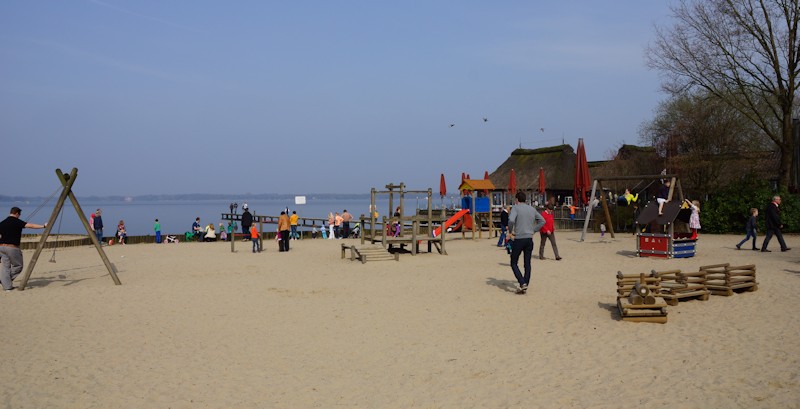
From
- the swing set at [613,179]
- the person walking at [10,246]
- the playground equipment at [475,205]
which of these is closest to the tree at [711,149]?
the swing set at [613,179]

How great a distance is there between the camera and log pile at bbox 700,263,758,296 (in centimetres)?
1177

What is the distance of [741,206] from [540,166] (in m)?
25.6

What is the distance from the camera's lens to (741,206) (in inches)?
1055

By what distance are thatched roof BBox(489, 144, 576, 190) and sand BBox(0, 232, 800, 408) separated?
34111mm

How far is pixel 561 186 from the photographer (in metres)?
49.3

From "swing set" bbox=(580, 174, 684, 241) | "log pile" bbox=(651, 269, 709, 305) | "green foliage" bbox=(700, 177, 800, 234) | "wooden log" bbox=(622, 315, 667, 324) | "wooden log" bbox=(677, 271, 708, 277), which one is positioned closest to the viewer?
"wooden log" bbox=(622, 315, 667, 324)

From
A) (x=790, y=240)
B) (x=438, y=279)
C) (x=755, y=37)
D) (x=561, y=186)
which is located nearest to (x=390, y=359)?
(x=438, y=279)

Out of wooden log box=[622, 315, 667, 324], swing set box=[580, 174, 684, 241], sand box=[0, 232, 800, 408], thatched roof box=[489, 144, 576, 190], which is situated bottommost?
sand box=[0, 232, 800, 408]

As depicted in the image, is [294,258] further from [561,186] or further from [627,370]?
[561,186]

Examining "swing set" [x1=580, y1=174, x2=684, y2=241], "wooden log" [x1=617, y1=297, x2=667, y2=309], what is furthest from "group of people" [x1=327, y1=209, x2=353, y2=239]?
"wooden log" [x1=617, y1=297, x2=667, y2=309]

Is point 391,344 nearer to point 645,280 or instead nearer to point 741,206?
point 645,280

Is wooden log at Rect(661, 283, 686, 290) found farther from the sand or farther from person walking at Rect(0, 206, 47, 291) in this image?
person walking at Rect(0, 206, 47, 291)

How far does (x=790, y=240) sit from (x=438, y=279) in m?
15.5

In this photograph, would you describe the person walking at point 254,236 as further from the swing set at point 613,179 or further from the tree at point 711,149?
the tree at point 711,149
